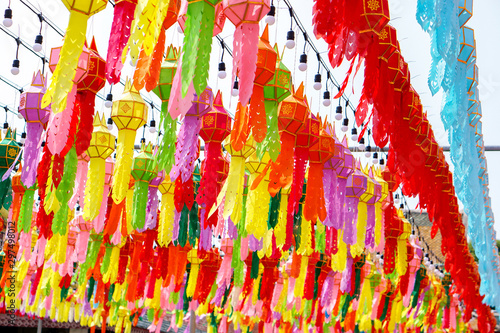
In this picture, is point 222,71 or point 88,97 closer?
point 88,97

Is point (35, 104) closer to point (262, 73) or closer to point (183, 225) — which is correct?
point (262, 73)

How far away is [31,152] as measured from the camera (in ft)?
13.9

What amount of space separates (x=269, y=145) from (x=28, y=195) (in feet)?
9.22

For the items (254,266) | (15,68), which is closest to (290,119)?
(15,68)

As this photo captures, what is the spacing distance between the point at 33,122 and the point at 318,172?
2.31 m

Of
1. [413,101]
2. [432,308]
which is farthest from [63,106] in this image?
[432,308]

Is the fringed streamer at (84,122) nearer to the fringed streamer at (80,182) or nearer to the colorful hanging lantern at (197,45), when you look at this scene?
the fringed streamer at (80,182)

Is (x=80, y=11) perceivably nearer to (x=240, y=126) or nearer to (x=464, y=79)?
(x=240, y=126)

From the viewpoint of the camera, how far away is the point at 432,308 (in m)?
13.9

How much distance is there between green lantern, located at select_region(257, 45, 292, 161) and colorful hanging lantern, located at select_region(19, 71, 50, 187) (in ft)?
5.41

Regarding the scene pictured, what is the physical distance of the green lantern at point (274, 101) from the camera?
12.5 feet

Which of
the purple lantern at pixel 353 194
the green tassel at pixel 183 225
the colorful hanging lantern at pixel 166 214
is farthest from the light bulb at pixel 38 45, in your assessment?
the purple lantern at pixel 353 194

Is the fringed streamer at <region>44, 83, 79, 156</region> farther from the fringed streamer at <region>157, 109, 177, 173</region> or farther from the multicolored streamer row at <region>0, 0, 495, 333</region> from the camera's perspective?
the fringed streamer at <region>157, 109, 177, 173</region>

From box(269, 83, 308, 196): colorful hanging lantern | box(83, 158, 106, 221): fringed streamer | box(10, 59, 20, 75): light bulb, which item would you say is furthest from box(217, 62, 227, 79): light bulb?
box(10, 59, 20, 75): light bulb
